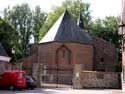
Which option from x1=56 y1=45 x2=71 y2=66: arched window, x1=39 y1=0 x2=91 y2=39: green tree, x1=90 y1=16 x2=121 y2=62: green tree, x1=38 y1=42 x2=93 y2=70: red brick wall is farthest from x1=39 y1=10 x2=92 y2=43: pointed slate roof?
x1=90 y1=16 x2=121 y2=62: green tree

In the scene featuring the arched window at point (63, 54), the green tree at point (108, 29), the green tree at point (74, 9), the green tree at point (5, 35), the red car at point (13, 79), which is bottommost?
the red car at point (13, 79)

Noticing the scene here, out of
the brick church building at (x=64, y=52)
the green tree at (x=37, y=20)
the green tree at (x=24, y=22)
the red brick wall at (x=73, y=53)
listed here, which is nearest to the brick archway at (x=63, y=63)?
the brick church building at (x=64, y=52)

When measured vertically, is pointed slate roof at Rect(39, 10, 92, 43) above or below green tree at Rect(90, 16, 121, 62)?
below

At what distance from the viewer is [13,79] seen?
1261 inches

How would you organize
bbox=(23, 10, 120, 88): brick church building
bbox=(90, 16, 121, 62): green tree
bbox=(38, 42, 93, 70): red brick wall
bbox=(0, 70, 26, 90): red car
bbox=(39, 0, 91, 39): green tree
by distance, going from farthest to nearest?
1. bbox=(90, 16, 121, 62): green tree
2. bbox=(39, 0, 91, 39): green tree
3. bbox=(38, 42, 93, 70): red brick wall
4. bbox=(23, 10, 120, 88): brick church building
5. bbox=(0, 70, 26, 90): red car

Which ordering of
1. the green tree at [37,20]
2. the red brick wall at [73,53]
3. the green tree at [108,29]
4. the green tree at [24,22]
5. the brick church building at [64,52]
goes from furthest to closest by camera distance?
the green tree at [37,20]
the green tree at [24,22]
the green tree at [108,29]
the red brick wall at [73,53]
the brick church building at [64,52]

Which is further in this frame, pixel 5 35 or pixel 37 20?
pixel 37 20

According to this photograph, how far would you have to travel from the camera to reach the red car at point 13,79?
→ 3197 cm

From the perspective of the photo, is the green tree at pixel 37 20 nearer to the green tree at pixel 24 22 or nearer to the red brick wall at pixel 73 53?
the green tree at pixel 24 22

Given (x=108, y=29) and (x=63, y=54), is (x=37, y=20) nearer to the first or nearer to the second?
(x=108, y=29)

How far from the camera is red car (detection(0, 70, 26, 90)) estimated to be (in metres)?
32.0

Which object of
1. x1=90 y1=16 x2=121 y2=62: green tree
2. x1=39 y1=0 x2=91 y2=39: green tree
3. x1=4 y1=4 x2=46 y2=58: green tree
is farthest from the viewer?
x1=4 y1=4 x2=46 y2=58: green tree

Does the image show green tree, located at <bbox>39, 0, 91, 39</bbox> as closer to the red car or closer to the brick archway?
the brick archway

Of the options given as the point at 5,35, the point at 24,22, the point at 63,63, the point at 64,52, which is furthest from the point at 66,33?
the point at 24,22
